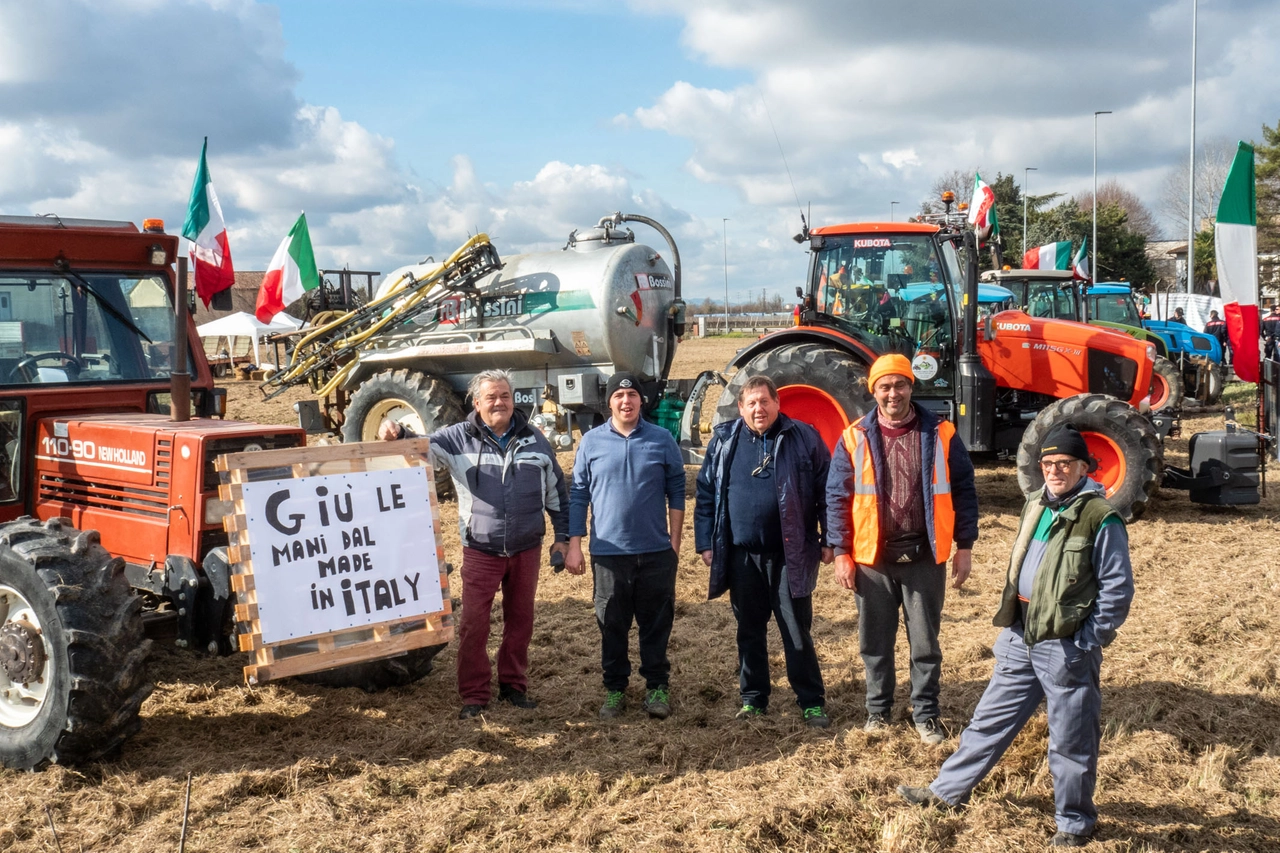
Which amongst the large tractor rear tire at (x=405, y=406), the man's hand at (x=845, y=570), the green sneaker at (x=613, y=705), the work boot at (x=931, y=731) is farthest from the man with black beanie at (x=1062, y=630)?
the large tractor rear tire at (x=405, y=406)

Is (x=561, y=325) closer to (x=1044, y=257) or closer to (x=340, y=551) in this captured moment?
(x=340, y=551)

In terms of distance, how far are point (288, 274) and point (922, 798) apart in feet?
41.9

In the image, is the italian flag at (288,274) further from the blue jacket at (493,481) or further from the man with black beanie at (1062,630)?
the man with black beanie at (1062,630)

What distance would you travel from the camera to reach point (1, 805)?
3.85 meters

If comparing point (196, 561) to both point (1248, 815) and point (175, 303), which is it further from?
point (1248, 815)

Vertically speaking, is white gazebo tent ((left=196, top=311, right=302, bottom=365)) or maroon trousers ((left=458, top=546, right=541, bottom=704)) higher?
white gazebo tent ((left=196, top=311, right=302, bottom=365))

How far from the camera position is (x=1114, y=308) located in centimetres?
1700

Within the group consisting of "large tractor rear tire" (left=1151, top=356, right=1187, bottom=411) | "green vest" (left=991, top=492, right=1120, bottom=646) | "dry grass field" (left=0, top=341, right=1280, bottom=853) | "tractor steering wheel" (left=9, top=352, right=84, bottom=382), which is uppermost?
"tractor steering wheel" (left=9, top=352, right=84, bottom=382)

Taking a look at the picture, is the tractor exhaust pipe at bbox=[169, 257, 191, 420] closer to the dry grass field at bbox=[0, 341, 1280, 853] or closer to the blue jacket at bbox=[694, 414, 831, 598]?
the dry grass field at bbox=[0, 341, 1280, 853]

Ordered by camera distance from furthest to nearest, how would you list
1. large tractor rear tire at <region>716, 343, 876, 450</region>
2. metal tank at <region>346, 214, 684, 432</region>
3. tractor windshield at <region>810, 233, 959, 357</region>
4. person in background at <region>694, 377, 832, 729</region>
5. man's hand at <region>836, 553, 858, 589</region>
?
metal tank at <region>346, 214, 684, 432</region>
tractor windshield at <region>810, 233, 959, 357</region>
large tractor rear tire at <region>716, 343, 876, 450</region>
person in background at <region>694, 377, 832, 729</region>
man's hand at <region>836, 553, 858, 589</region>

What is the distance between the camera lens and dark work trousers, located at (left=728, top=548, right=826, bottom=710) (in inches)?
181

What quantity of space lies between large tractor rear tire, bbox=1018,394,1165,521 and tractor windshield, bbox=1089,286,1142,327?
9857mm

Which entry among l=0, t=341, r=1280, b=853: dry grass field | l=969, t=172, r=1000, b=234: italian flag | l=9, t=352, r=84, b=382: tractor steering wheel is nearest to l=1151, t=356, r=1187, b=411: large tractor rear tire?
l=969, t=172, r=1000, b=234: italian flag

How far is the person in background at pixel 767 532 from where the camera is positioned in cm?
454
